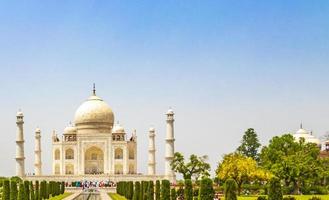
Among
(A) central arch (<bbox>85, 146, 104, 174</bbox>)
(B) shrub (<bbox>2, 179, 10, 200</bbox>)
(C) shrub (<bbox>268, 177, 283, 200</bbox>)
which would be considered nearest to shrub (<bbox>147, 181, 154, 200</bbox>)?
(B) shrub (<bbox>2, 179, 10, 200</bbox>)

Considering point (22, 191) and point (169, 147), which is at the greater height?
point (169, 147)

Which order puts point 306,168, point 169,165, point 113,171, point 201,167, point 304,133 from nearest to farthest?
point 306,168
point 201,167
point 169,165
point 113,171
point 304,133

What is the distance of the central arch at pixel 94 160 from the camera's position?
6381 centimetres

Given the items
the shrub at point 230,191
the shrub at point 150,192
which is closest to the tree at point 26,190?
the shrub at point 150,192

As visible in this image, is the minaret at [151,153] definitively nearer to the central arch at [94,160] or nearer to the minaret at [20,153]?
the central arch at [94,160]

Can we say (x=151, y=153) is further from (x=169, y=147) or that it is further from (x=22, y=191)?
(x=22, y=191)

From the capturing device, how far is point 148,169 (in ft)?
205

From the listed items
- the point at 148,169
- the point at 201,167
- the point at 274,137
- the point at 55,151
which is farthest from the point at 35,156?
the point at 274,137

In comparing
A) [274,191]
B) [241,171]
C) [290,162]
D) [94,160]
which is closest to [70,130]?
[94,160]

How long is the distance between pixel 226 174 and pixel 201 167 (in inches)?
294

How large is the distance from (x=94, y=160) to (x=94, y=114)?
14.8 ft

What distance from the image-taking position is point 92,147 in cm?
6366

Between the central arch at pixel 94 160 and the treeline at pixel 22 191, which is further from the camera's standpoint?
the central arch at pixel 94 160

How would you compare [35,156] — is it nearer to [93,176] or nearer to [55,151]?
[55,151]
